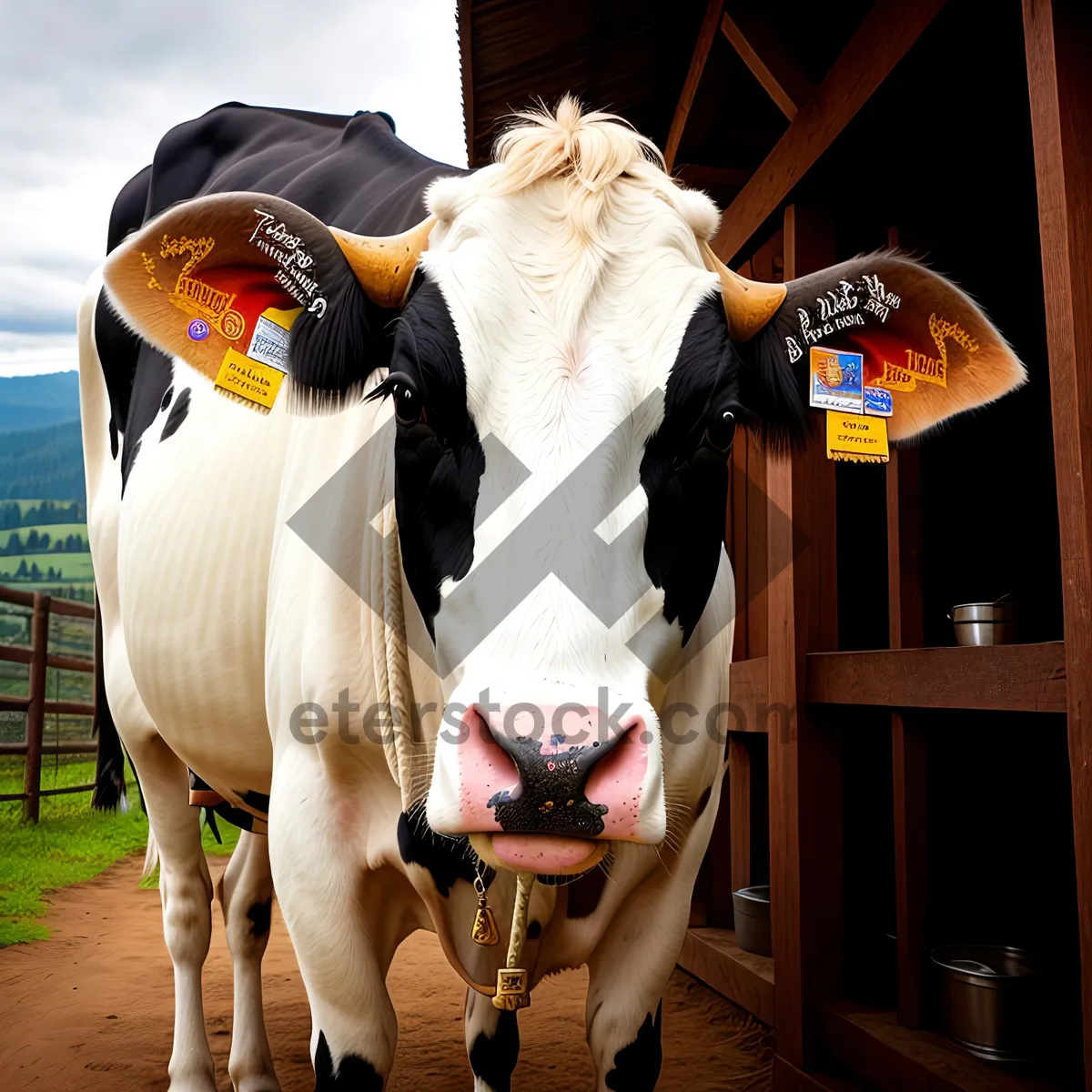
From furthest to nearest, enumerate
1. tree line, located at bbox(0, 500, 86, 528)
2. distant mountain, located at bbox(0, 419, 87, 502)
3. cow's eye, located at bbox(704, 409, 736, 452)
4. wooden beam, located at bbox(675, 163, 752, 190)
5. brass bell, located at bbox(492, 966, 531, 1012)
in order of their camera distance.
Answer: distant mountain, located at bbox(0, 419, 87, 502) < tree line, located at bbox(0, 500, 86, 528) < wooden beam, located at bbox(675, 163, 752, 190) < brass bell, located at bbox(492, 966, 531, 1012) < cow's eye, located at bbox(704, 409, 736, 452)

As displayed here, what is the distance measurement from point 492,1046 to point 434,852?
0.97m

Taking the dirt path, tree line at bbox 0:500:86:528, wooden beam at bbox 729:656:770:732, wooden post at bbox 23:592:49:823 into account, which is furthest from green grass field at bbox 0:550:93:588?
wooden beam at bbox 729:656:770:732

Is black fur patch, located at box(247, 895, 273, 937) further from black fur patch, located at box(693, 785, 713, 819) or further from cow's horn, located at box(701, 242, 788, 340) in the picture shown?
cow's horn, located at box(701, 242, 788, 340)

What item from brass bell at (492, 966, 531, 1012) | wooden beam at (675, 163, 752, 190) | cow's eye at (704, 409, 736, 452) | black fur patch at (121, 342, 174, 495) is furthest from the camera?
wooden beam at (675, 163, 752, 190)

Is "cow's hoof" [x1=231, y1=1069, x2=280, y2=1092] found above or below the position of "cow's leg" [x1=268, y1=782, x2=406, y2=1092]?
below

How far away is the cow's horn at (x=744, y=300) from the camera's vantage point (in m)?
2.01

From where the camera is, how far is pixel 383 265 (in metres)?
1.96

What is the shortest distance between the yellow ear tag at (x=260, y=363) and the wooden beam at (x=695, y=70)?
2372mm

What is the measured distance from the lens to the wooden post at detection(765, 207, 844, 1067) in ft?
9.89

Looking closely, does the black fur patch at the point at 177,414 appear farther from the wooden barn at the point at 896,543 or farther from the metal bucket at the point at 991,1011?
the metal bucket at the point at 991,1011

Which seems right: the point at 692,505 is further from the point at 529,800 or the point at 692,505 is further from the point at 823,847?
the point at 823,847

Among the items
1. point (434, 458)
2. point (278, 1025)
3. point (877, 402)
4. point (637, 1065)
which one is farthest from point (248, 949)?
point (877, 402)

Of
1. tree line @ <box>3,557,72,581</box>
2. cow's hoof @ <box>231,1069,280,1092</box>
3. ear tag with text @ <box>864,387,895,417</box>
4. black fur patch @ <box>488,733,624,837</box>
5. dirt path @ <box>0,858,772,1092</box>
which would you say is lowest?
dirt path @ <box>0,858,772,1092</box>

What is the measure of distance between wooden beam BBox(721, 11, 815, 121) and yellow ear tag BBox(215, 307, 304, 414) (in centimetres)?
200
